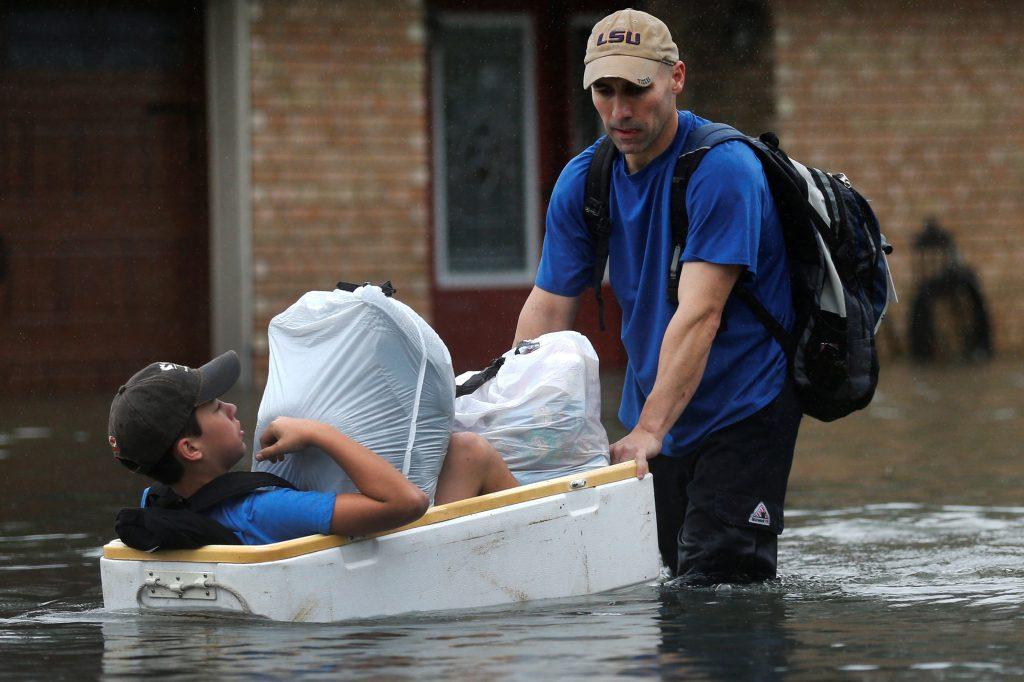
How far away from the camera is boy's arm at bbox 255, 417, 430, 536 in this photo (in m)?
4.95

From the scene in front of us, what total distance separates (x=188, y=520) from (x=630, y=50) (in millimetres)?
1796

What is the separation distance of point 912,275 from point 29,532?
34.7 ft

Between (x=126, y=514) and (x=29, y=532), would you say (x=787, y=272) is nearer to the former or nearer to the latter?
(x=126, y=514)

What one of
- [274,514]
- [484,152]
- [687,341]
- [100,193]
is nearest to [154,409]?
[274,514]

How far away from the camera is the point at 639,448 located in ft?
17.5

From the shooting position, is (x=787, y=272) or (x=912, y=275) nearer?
(x=787, y=272)

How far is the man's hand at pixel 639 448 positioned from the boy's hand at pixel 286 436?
36.2 inches

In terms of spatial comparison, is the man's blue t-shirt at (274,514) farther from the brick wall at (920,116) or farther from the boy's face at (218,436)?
the brick wall at (920,116)

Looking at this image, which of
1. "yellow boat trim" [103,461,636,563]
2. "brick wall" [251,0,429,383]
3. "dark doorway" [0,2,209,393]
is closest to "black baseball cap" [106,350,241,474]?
"yellow boat trim" [103,461,636,563]

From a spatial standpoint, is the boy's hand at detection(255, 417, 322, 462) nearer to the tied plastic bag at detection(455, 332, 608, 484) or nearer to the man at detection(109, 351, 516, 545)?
the man at detection(109, 351, 516, 545)

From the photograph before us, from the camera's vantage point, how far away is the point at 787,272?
5535mm

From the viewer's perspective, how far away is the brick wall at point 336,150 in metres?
14.4

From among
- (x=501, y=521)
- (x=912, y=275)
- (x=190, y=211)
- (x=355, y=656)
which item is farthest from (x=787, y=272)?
(x=912, y=275)

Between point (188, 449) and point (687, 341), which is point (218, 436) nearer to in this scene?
point (188, 449)
